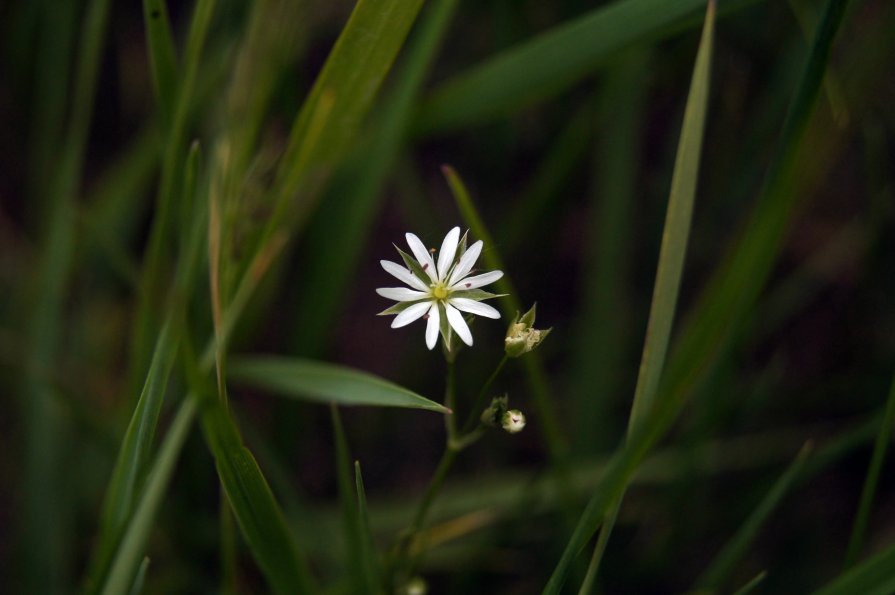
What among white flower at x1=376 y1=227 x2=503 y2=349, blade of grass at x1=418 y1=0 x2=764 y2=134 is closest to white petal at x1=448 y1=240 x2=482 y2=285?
white flower at x1=376 y1=227 x2=503 y2=349

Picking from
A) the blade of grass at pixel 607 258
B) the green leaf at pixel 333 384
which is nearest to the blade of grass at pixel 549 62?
the blade of grass at pixel 607 258

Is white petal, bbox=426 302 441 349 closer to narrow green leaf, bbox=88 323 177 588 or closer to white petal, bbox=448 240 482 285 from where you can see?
white petal, bbox=448 240 482 285

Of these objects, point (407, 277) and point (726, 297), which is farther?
point (407, 277)

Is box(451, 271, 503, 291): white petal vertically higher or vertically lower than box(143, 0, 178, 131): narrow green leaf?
lower

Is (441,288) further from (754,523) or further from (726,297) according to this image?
(754,523)

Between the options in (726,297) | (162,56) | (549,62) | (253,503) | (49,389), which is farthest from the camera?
(49,389)

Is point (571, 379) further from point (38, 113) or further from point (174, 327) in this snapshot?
point (38, 113)

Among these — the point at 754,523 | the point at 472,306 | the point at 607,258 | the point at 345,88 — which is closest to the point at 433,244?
the point at 607,258
